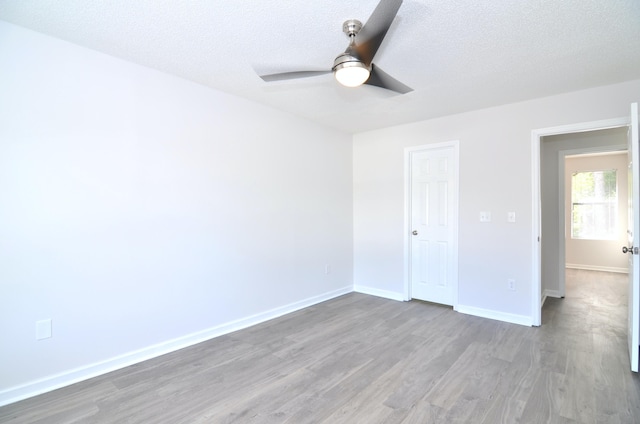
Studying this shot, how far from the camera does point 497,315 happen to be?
3732 mm

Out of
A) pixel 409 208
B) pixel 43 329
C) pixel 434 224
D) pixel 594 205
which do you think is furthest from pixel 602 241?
pixel 43 329

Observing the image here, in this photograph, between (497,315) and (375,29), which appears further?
(497,315)

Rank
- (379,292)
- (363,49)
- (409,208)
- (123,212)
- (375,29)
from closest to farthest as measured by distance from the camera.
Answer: (375,29) < (363,49) < (123,212) < (409,208) < (379,292)

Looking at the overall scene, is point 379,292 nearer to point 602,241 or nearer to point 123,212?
point 123,212

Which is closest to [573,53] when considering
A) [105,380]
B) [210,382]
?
[210,382]

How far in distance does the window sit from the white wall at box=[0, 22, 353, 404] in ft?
21.2

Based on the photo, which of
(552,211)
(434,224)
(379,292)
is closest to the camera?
(434,224)

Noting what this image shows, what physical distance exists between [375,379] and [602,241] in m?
6.69

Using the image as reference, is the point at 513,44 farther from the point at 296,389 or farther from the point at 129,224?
the point at 129,224

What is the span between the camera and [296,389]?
7.56 feet

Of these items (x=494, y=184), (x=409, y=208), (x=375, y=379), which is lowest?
(x=375, y=379)

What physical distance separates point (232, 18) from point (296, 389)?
8.32ft

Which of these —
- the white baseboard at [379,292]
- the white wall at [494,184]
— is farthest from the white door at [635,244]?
the white baseboard at [379,292]

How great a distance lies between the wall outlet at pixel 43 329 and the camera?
2236 mm
